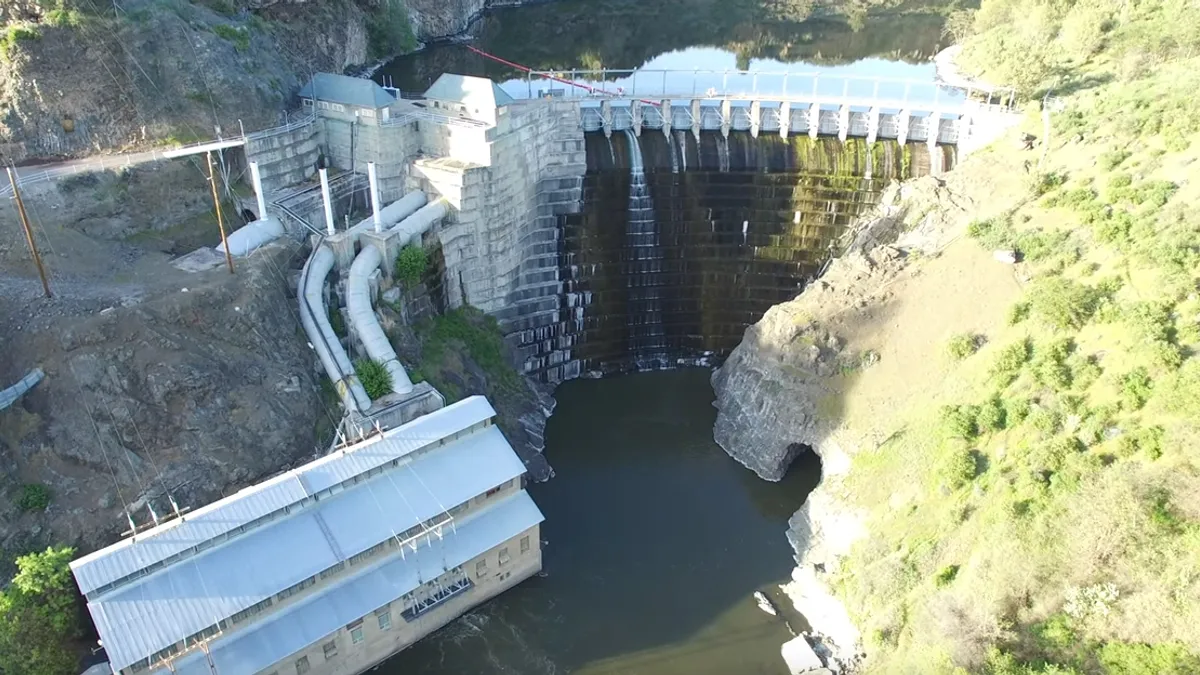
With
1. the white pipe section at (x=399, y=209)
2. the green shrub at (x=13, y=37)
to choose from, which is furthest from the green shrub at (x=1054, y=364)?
the green shrub at (x=13, y=37)

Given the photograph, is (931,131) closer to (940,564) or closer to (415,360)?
(940,564)

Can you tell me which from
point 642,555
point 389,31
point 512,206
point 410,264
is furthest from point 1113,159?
point 389,31

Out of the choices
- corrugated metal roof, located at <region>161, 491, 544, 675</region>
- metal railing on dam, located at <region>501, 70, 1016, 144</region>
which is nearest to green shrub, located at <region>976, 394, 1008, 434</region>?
corrugated metal roof, located at <region>161, 491, 544, 675</region>

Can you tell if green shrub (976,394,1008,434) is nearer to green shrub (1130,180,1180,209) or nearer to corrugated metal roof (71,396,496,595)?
green shrub (1130,180,1180,209)

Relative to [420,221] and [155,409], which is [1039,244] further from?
[155,409]

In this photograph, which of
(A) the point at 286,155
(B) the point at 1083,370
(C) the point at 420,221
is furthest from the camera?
(A) the point at 286,155

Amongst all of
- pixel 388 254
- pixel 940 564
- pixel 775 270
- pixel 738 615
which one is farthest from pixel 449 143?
pixel 940 564
